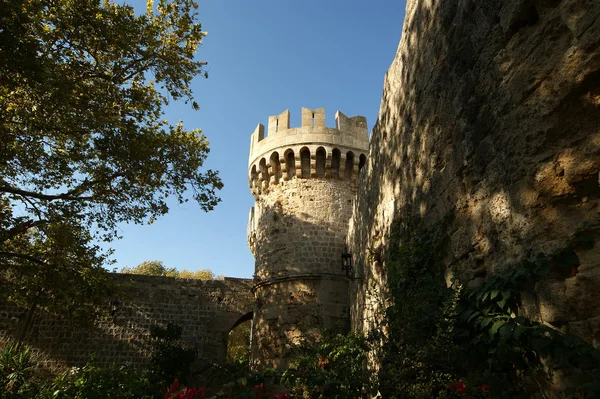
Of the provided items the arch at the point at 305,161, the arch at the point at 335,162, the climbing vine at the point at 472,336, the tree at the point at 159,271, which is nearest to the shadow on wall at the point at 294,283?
the arch at the point at 305,161

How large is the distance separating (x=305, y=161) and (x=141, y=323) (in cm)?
800

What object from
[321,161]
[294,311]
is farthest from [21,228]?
[321,161]

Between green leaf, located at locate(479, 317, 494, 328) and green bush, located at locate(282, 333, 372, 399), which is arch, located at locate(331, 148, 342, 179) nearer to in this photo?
green bush, located at locate(282, 333, 372, 399)

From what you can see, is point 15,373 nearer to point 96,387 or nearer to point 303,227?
point 96,387

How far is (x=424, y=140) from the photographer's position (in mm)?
4172

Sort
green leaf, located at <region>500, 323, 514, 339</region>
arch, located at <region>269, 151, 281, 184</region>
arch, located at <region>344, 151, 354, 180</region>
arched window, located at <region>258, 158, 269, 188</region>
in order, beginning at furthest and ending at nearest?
arched window, located at <region>258, 158, 269, 188</region> → arch, located at <region>269, 151, 281, 184</region> → arch, located at <region>344, 151, 354, 180</region> → green leaf, located at <region>500, 323, 514, 339</region>

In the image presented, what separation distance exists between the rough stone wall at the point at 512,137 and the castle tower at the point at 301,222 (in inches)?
246

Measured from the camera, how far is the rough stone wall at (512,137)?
2084 mm

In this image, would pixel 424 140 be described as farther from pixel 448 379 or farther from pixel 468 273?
pixel 448 379

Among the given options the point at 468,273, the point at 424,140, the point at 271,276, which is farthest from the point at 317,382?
the point at 271,276

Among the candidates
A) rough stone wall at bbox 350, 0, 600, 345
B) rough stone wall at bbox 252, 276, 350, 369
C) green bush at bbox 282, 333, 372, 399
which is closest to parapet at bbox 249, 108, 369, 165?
rough stone wall at bbox 252, 276, 350, 369

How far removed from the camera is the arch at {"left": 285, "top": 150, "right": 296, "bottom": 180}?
11734mm

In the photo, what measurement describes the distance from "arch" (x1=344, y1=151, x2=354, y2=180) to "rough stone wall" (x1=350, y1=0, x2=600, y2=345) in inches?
285

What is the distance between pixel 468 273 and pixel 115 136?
8.04 metres
